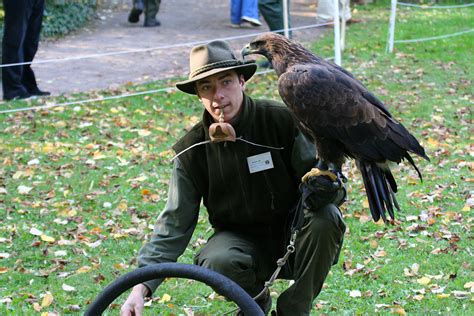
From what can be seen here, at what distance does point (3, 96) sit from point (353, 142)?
21.2 ft

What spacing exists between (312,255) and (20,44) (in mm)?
6384

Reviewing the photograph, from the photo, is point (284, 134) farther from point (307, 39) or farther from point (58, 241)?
point (307, 39)

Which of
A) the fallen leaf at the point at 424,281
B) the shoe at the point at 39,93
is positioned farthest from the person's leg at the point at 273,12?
the fallen leaf at the point at 424,281

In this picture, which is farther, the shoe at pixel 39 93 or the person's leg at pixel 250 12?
the person's leg at pixel 250 12

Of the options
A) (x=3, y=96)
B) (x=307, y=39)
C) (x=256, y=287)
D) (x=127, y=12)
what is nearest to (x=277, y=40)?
(x=256, y=287)

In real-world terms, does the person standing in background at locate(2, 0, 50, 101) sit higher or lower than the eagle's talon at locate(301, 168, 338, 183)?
lower

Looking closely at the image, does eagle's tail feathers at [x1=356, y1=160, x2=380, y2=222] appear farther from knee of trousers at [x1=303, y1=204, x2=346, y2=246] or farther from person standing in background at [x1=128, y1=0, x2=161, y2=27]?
person standing in background at [x1=128, y1=0, x2=161, y2=27]

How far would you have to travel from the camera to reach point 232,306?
4711 millimetres

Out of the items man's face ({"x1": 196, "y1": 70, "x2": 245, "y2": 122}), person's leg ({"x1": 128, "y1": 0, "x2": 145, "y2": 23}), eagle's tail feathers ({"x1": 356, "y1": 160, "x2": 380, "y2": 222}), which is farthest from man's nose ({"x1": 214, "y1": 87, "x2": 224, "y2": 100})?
person's leg ({"x1": 128, "y1": 0, "x2": 145, "y2": 23})

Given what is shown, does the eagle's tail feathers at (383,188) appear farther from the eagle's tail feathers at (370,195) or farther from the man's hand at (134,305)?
the man's hand at (134,305)

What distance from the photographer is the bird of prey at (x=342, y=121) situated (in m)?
3.70

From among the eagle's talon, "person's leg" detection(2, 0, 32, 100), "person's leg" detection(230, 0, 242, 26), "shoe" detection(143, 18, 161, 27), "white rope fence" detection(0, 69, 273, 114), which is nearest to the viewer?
the eagle's talon

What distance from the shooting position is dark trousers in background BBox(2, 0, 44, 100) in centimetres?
891

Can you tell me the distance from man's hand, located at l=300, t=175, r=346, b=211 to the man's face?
1.60 ft
